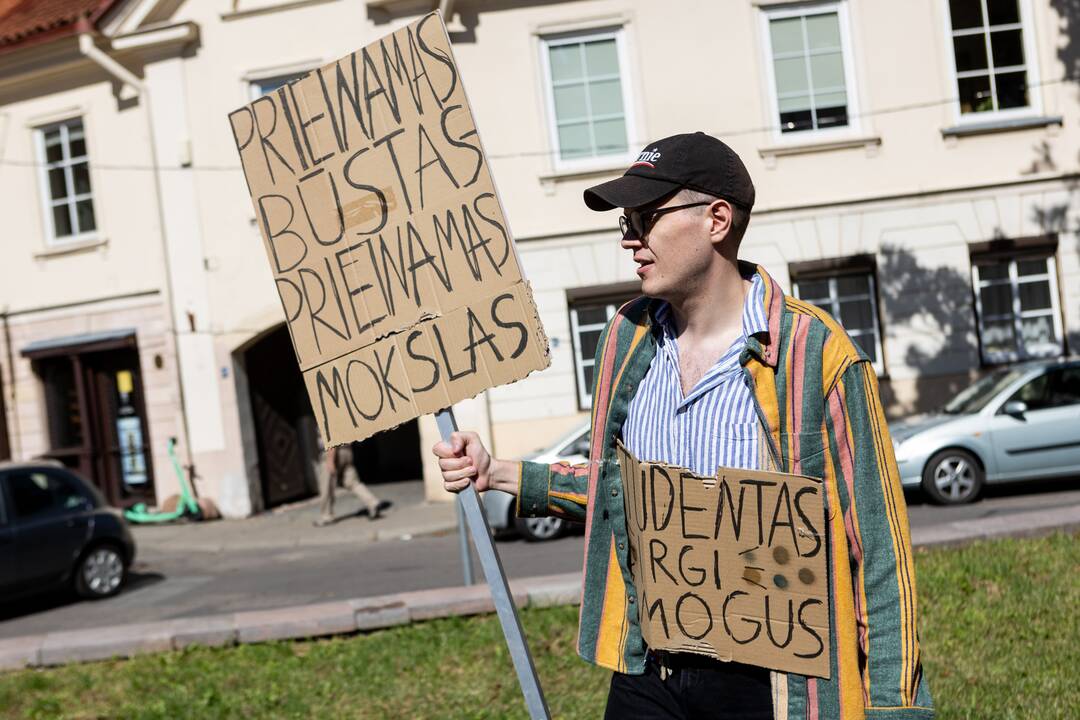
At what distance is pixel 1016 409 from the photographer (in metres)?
12.5

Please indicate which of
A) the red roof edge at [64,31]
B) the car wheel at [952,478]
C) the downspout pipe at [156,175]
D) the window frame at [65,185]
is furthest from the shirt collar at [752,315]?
the window frame at [65,185]

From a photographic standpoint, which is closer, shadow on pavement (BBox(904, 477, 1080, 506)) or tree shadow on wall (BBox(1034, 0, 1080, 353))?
shadow on pavement (BBox(904, 477, 1080, 506))

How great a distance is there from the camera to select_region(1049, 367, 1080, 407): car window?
1273 centimetres

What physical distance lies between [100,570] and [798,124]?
11.0 meters

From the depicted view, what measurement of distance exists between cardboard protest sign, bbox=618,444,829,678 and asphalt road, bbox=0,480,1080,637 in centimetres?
775

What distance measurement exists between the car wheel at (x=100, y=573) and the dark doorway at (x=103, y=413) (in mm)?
7445

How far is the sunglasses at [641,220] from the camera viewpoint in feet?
8.45

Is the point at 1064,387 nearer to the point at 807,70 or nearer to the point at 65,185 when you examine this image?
the point at 807,70

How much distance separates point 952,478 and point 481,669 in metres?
7.96

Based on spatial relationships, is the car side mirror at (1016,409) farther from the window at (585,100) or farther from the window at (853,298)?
the window at (585,100)

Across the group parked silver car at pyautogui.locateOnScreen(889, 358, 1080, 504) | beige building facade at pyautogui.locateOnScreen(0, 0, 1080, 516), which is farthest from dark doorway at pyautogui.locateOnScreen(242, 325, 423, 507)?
parked silver car at pyautogui.locateOnScreen(889, 358, 1080, 504)

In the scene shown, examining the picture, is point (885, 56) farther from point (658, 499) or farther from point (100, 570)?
point (658, 499)

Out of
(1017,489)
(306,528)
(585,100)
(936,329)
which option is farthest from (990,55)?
(306,528)

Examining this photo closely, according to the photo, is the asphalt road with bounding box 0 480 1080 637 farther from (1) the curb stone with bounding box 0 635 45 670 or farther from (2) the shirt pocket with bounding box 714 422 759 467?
(2) the shirt pocket with bounding box 714 422 759 467
